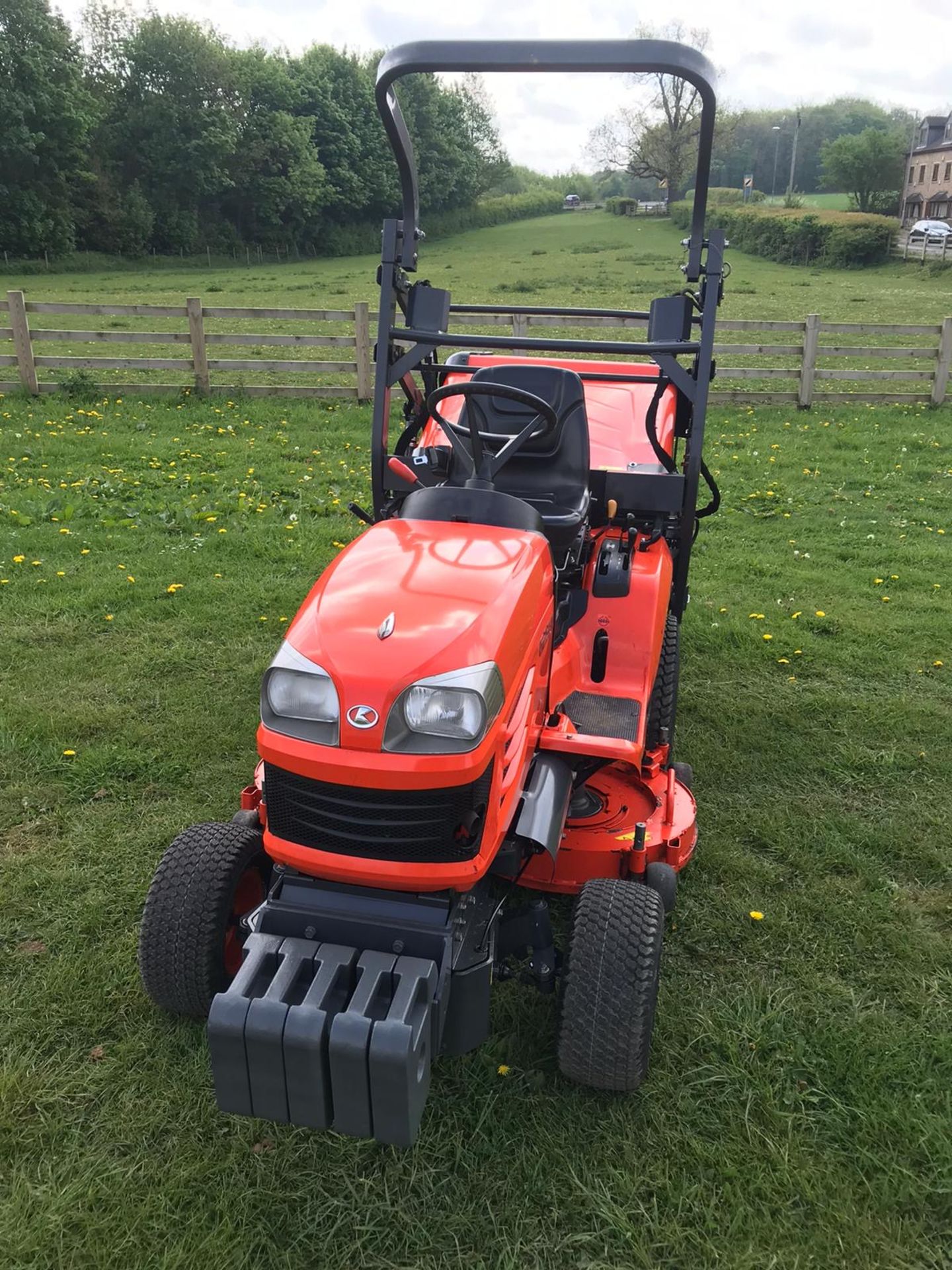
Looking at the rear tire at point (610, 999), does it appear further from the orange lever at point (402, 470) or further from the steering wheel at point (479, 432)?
the orange lever at point (402, 470)

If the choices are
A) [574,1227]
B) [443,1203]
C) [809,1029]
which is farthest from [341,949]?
[809,1029]

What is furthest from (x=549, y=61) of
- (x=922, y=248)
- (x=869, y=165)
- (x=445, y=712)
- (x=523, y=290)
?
(x=869, y=165)

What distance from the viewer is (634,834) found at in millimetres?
3143

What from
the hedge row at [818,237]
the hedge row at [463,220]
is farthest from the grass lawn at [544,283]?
the hedge row at [463,220]

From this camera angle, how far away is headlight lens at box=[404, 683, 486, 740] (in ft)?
7.25

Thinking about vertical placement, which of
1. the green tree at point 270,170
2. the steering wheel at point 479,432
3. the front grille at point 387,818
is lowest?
the front grille at point 387,818

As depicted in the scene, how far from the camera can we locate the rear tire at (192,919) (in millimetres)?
2629

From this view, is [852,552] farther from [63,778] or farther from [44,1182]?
[44,1182]

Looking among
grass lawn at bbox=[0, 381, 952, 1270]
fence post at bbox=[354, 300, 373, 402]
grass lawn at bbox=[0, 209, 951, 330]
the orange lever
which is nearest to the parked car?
grass lawn at bbox=[0, 209, 951, 330]

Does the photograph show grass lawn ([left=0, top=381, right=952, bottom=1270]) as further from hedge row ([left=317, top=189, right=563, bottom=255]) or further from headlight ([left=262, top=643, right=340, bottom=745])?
hedge row ([left=317, top=189, right=563, bottom=255])

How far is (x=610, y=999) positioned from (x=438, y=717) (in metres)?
0.89

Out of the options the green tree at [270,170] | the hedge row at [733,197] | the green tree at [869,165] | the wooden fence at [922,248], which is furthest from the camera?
the green tree at [869,165]

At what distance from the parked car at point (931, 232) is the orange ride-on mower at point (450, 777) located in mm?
34820

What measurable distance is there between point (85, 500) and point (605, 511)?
15.6 ft
